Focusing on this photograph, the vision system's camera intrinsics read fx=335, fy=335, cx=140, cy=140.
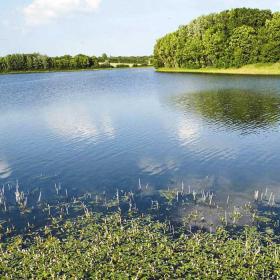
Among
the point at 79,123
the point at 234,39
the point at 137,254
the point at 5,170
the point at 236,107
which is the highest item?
the point at 234,39

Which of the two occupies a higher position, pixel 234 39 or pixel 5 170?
pixel 234 39

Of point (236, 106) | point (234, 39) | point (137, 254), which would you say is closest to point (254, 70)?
point (234, 39)

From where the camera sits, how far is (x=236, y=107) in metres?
74.7

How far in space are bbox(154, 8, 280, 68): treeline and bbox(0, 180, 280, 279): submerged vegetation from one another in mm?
135778

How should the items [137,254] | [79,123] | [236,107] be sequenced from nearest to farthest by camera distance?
[137,254] < [79,123] < [236,107]

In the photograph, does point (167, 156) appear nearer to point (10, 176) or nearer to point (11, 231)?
point (10, 176)

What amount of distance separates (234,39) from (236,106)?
332ft

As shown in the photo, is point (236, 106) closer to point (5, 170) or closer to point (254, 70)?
point (5, 170)

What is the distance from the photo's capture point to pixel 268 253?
22672 mm

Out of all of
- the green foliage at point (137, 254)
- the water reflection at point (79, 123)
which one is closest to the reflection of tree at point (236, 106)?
the water reflection at point (79, 123)

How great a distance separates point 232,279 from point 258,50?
495 ft

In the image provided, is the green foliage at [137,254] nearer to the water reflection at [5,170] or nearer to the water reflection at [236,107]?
the water reflection at [5,170]

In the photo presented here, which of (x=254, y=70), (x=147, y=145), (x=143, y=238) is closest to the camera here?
(x=143, y=238)

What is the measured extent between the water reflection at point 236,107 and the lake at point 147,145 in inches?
7.4
